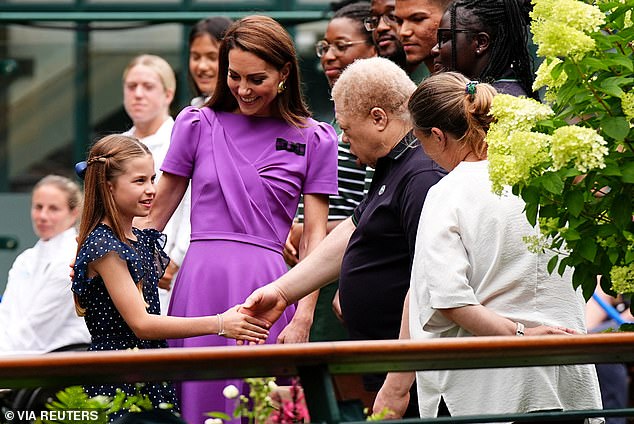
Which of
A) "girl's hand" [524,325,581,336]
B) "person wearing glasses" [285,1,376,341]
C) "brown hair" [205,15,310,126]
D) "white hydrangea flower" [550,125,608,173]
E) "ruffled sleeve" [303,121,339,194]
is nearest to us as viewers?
"white hydrangea flower" [550,125,608,173]

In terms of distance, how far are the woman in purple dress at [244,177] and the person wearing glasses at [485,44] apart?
576mm

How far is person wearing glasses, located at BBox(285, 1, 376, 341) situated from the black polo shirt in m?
1.17

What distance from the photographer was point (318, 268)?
484 centimetres

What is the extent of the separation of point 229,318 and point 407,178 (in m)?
0.80

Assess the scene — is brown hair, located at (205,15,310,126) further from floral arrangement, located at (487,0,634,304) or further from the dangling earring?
floral arrangement, located at (487,0,634,304)

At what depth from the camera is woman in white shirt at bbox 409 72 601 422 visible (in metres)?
4.00

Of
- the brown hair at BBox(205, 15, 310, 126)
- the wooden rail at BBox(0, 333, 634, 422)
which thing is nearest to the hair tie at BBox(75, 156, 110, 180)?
the brown hair at BBox(205, 15, 310, 126)

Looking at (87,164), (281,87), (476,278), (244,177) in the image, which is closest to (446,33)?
(281,87)

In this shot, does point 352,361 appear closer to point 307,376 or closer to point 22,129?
point 307,376

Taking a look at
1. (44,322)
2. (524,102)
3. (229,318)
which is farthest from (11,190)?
(524,102)

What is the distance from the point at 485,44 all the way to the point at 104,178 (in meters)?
1.55

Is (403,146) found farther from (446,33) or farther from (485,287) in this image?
(485,287)

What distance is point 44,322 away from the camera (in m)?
6.94

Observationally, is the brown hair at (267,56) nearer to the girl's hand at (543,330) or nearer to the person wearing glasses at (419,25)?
the person wearing glasses at (419,25)
